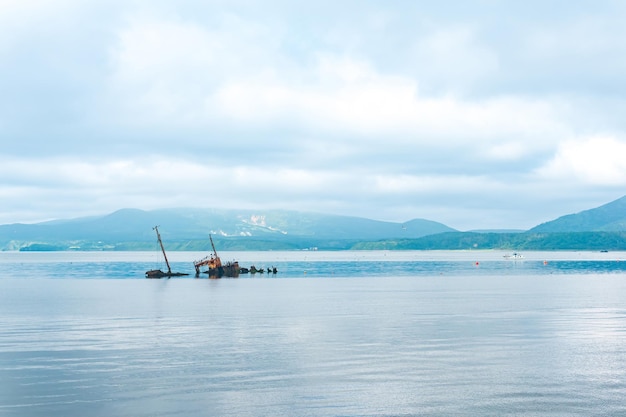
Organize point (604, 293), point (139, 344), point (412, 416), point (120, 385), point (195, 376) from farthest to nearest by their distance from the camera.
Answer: point (604, 293), point (139, 344), point (195, 376), point (120, 385), point (412, 416)

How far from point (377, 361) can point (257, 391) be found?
36.7 ft

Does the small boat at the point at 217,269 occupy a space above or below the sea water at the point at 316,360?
above

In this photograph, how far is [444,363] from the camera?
4438 cm

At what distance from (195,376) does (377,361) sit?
1137 centimetres

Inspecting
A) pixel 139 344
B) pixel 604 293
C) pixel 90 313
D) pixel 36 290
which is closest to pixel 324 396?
pixel 139 344

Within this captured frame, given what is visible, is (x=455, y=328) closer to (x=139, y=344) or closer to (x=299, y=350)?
(x=299, y=350)

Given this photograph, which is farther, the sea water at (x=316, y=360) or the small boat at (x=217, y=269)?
the small boat at (x=217, y=269)

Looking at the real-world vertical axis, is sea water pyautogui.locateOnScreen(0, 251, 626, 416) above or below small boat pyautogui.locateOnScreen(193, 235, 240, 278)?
below

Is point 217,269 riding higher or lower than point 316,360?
higher

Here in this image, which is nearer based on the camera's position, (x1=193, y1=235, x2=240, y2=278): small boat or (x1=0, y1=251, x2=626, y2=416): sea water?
(x1=0, y1=251, x2=626, y2=416): sea water

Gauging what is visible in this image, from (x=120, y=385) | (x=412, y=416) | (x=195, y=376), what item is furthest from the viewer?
(x=195, y=376)

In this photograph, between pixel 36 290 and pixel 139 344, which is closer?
pixel 139 344

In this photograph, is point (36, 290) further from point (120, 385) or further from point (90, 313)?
point (120, 385)

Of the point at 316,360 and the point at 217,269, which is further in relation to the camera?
the point at 217,269
